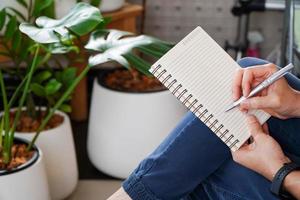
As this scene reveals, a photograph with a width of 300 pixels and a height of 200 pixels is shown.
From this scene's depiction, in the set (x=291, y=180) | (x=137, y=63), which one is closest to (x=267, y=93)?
(x=291, y=180)

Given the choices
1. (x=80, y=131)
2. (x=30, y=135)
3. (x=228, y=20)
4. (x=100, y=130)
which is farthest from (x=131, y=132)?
(x=228, y=20)

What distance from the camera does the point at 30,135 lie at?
1.15m

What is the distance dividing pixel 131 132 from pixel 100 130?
99mm

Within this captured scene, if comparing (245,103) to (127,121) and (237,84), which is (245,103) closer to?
(237,84)

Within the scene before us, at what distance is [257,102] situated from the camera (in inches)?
27.0

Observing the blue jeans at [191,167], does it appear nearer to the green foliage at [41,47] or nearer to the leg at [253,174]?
the leg at [253,174]

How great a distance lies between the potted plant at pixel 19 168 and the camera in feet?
3.14

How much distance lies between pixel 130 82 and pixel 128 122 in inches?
6.5

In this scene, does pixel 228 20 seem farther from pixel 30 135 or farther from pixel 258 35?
pixel 30 135

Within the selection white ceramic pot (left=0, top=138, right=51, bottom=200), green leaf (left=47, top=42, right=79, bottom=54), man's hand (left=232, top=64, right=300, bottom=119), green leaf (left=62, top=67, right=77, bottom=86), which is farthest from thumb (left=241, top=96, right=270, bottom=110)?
green leaf (left=62, top=67, right=77, bottom=86)

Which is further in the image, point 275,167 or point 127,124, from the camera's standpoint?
point 127,124

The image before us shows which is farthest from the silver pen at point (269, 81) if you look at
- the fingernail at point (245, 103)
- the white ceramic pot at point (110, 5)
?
the white ceramic pot at point (110, 5)

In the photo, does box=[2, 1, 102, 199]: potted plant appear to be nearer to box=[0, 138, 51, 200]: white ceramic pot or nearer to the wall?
box=[0, 138, 51, 200]: white ceramic pot

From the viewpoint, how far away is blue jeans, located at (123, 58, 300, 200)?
81cm
